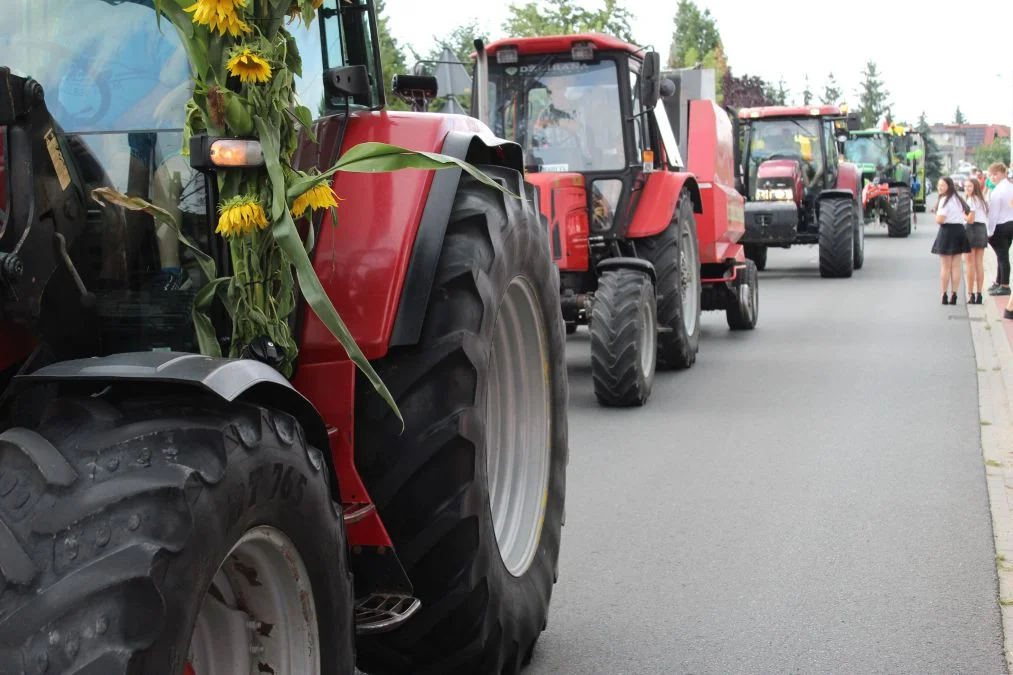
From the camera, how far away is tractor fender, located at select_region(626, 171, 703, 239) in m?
10.4

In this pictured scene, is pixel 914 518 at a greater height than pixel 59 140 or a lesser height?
lesser

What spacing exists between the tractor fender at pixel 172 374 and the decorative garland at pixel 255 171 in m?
0.27

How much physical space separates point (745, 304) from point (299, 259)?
37.0ft

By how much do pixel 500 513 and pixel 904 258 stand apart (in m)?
22.5

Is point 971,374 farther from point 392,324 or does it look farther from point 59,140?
point 59,140

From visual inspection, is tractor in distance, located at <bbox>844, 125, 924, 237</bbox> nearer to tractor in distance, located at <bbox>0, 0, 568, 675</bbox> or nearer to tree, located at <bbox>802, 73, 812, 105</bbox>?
tractor in distance, located at <bbox>0, 0, 568, 675</bbox>

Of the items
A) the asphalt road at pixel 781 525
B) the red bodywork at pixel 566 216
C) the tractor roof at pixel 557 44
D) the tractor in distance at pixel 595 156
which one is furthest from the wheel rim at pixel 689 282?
the tractor roof at pixel 557 44

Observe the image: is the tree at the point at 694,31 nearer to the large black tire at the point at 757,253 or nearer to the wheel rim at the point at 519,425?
the large black tire at the point at 757,253

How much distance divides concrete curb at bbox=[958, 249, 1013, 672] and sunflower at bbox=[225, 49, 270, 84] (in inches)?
117

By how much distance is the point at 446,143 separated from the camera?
12.3 feet

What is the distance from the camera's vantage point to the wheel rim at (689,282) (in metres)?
11.5

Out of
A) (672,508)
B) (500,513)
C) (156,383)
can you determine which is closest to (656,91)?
(672,508)

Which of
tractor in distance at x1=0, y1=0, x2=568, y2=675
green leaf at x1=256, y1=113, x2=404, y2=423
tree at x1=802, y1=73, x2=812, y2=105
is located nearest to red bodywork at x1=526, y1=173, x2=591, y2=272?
tractor in distance at x1=0, y1=0, x2=568, y2=675

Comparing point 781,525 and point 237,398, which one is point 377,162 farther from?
point 781,525
